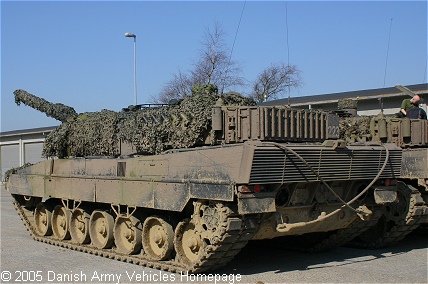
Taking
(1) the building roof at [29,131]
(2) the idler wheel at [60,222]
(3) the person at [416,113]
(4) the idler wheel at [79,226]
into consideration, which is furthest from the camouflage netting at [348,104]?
(1) the building roof at [29,131]

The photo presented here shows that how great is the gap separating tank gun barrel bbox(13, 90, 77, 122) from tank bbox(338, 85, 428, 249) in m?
6.51

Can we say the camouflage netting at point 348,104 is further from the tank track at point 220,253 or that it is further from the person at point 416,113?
the tank track at point 220,253

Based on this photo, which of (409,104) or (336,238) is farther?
(409,104)

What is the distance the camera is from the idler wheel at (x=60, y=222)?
12.8 m

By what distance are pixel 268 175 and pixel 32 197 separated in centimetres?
780

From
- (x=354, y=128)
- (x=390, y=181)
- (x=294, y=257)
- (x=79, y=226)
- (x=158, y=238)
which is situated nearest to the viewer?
(x=158, y=238)

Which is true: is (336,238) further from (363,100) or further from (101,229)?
(363,100)

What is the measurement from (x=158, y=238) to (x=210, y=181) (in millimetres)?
2013

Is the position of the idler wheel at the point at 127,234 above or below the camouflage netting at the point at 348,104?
below

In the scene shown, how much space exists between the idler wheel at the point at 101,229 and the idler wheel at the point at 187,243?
2.18 metres

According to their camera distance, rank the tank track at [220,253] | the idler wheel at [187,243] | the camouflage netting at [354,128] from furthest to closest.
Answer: the camouflage netting at [354,128] < the idler wheel at [187,243] < the tank track at [220,253]

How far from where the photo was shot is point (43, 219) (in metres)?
13.9

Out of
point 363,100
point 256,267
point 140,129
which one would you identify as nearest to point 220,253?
point 256,267

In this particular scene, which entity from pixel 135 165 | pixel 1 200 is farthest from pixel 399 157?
pixel 1 200
